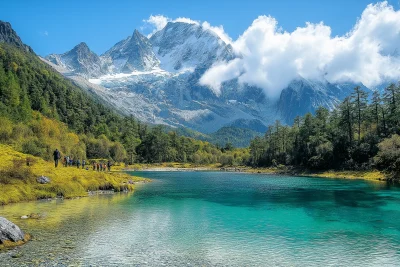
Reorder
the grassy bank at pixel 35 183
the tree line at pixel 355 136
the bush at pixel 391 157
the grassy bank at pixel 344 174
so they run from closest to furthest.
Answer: the grassy bank at pixel 35 183 → the bush at pixel 391 157 → the grassy bank at pixel 344 174 → the tree line at pixel 355 136

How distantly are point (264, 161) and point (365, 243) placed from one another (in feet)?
533

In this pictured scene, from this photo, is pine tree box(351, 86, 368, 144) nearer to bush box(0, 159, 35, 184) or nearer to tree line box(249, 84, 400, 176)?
tree line box(249, 84, 400, 176)

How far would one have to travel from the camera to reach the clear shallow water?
23.3 meters

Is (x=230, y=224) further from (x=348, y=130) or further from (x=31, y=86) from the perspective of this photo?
(x=31, y=86)

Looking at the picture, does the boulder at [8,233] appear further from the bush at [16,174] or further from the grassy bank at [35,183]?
the bush at [16,174]

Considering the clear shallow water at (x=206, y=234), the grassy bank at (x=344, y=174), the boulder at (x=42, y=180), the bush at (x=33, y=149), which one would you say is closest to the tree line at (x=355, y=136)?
the grassy bank at (x=344, y=174)

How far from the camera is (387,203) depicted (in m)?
51.0

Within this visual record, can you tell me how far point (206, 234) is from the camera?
101 ft

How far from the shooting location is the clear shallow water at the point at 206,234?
23.3m

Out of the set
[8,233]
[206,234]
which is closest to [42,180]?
[8,233]

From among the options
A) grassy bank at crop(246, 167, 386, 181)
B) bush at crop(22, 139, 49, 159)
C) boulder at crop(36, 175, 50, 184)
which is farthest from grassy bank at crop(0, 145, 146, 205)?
grassy bank at crop(246, 167, 386, 181)

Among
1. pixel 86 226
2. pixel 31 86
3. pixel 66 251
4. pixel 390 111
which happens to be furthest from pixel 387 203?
pixel 31 86

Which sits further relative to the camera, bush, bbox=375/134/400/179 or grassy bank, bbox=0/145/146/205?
bush, bbox=375/134/400/179

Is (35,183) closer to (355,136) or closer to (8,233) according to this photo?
(8,233)
